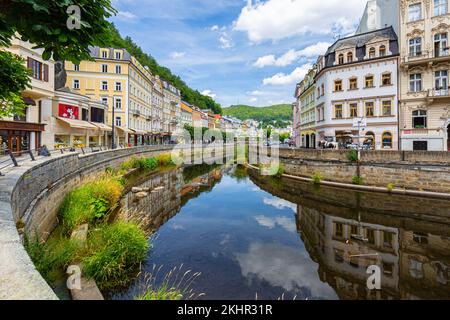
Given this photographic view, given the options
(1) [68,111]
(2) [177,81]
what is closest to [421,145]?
(1) [68,111]

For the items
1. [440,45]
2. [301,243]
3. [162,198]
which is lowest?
[301,243]

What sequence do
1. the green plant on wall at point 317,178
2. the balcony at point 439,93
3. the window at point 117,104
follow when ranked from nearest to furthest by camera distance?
the green plant on wall at point 317,178 < the balcony at point 439,93 < the window at point 117,104

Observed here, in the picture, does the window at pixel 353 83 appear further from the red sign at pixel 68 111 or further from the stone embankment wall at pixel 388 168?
the red sign at pixel 68 111

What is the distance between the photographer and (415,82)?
24219mm

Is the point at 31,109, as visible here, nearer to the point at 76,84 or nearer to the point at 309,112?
the point at 76,84

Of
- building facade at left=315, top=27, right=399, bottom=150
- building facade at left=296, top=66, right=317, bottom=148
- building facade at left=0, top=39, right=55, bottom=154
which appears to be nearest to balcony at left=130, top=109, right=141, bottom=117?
building facade at left=0, top=39, right=55, bottom=154

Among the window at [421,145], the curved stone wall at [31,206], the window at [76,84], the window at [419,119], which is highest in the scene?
the window at [76,84]

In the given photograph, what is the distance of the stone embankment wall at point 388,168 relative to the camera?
1711cm

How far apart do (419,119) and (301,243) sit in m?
21.5

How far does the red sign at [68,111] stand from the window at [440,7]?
3775cm

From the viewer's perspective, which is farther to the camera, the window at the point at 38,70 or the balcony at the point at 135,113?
the balcony at the point at 135,113

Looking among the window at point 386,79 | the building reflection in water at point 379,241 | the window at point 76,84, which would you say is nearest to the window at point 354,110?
the window at point 386,79
